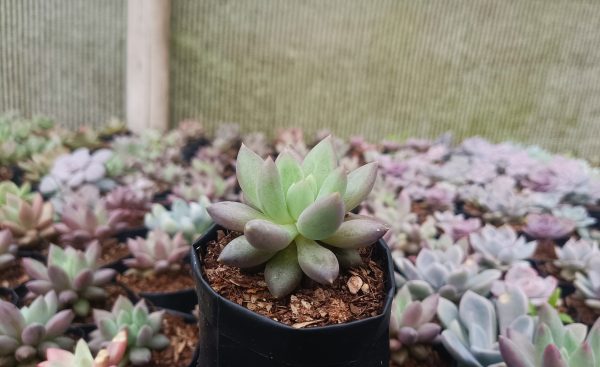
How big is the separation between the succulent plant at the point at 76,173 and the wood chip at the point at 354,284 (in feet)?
3.63

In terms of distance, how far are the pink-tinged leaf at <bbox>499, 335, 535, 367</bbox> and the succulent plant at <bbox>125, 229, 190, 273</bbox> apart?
0.65 metres

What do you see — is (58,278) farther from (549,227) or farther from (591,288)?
(549,227)

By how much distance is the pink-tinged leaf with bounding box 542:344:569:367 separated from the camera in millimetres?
470

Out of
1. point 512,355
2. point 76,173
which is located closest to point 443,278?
point 512,355

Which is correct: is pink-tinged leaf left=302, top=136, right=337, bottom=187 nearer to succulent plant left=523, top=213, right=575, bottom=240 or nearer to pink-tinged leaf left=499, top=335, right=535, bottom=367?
pink-tinged leaf left=499, top=335, right=535, bottom=367

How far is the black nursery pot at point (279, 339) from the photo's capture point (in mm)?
419

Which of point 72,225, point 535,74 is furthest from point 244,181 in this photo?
point 535,74

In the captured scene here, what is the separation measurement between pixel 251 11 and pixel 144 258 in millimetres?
2191

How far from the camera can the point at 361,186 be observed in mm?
516

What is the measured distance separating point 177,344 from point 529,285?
2.22 ft

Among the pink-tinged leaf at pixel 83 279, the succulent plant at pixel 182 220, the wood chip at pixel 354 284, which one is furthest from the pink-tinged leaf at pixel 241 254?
the succulent plant at pixel 182 220

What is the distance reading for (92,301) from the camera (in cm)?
85

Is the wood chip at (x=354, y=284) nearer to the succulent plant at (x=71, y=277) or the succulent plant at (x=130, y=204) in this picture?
the succulent plant at (x=71, y=277)

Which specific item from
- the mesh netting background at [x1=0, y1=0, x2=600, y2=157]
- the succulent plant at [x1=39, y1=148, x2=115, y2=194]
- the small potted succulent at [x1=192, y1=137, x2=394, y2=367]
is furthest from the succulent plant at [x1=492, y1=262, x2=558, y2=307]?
the mesh netting background at [x1=0, y1=0, x2=600, y2=157]
